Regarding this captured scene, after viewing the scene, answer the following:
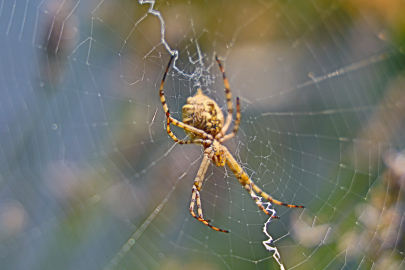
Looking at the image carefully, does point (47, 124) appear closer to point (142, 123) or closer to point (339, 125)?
point (142, 123)

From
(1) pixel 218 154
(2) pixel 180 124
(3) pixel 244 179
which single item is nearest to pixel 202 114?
(2) pixel 180 124

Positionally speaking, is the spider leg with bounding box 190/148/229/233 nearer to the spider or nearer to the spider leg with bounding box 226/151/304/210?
the spider

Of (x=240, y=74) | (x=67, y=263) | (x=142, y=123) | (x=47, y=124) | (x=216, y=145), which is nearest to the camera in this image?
(x=216, y=145)

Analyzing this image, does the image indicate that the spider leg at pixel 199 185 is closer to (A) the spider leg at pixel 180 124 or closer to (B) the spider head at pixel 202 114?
(A) the spider leg at pixel 180 124

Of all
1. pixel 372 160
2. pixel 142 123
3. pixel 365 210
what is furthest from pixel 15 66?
pixel 372 160

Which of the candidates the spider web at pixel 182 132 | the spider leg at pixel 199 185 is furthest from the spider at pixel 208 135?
the spider web at pixel 182 132

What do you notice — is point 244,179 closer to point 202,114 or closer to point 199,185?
point 199,185

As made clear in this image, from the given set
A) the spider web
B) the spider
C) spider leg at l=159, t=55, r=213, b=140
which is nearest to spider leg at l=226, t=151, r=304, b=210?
the spider

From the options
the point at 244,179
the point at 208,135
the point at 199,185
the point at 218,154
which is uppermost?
the point at 208,135
